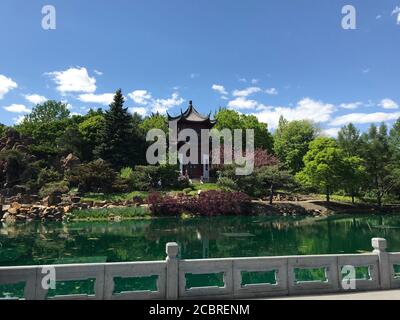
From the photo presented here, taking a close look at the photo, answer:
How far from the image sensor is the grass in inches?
1051

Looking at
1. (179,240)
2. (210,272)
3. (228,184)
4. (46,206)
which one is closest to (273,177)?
(228,184)

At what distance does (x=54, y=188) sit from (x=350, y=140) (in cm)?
3808

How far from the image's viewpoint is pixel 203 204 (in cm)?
3061

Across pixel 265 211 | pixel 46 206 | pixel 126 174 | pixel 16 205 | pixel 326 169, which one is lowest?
pixel 265 211

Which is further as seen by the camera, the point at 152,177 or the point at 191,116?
the point at 191,116

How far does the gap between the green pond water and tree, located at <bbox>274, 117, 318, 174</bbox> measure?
21707 mm

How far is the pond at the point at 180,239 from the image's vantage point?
1529 centimetres

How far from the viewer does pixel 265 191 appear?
3603cm

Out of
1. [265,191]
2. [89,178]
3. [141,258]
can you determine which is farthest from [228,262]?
[265,191]

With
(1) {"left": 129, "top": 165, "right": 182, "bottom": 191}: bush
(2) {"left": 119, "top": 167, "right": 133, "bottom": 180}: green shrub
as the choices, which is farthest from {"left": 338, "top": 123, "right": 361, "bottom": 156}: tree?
(2) {"left": 119, "top": 167, "right": 133, "bottom": 180}: green shrub

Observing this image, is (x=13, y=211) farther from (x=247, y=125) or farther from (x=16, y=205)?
(x=247, y=125)

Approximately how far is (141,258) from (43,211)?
1522 cm

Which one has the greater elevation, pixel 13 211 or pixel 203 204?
pixel 203 204

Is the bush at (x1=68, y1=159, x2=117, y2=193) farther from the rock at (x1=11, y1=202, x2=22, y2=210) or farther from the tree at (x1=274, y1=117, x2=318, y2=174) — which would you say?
the tree at (x1=274, y1=117, x2=318, y2=174)
